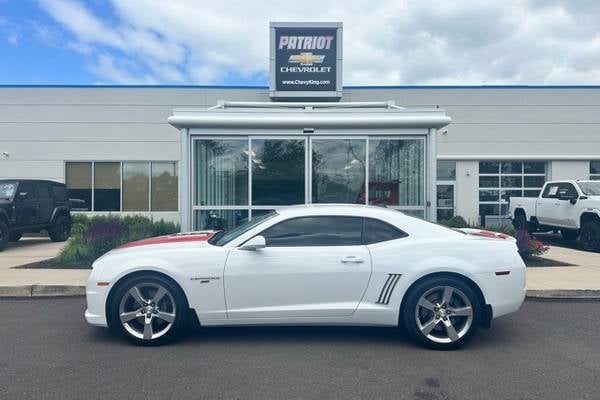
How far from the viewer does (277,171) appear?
31.8 ft

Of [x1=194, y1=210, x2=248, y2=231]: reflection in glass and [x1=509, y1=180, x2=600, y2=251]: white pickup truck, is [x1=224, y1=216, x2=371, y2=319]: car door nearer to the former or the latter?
[x1=194, y1=210, x2=248, y2=231]: reflection in glass

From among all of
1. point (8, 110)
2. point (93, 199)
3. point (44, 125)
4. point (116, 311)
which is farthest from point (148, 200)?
point (116, 311)

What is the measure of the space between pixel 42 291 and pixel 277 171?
4.97m

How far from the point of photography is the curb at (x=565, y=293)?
6.86 metres

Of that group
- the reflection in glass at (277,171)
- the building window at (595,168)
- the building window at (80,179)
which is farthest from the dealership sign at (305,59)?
the building window at (595,168)

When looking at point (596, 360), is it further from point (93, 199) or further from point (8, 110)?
point (8, 110)

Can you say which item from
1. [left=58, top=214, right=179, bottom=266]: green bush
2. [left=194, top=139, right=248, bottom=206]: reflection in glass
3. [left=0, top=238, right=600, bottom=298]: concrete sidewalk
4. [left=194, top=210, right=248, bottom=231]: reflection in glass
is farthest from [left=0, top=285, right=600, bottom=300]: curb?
[left=194, top=139, right=248, bottom=206]: reflection in glass

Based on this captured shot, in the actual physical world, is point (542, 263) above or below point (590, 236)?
below

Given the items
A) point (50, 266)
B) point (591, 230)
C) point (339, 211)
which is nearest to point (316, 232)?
point (339, 211)

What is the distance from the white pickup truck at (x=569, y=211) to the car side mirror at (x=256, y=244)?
10328 millimetres

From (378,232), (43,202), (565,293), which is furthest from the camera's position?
(43,202)

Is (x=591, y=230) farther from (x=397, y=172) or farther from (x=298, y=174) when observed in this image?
(x=298, y=174)

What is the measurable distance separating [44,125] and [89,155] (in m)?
2.04

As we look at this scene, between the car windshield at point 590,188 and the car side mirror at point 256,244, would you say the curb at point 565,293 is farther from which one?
the car windshield at point 590,188
